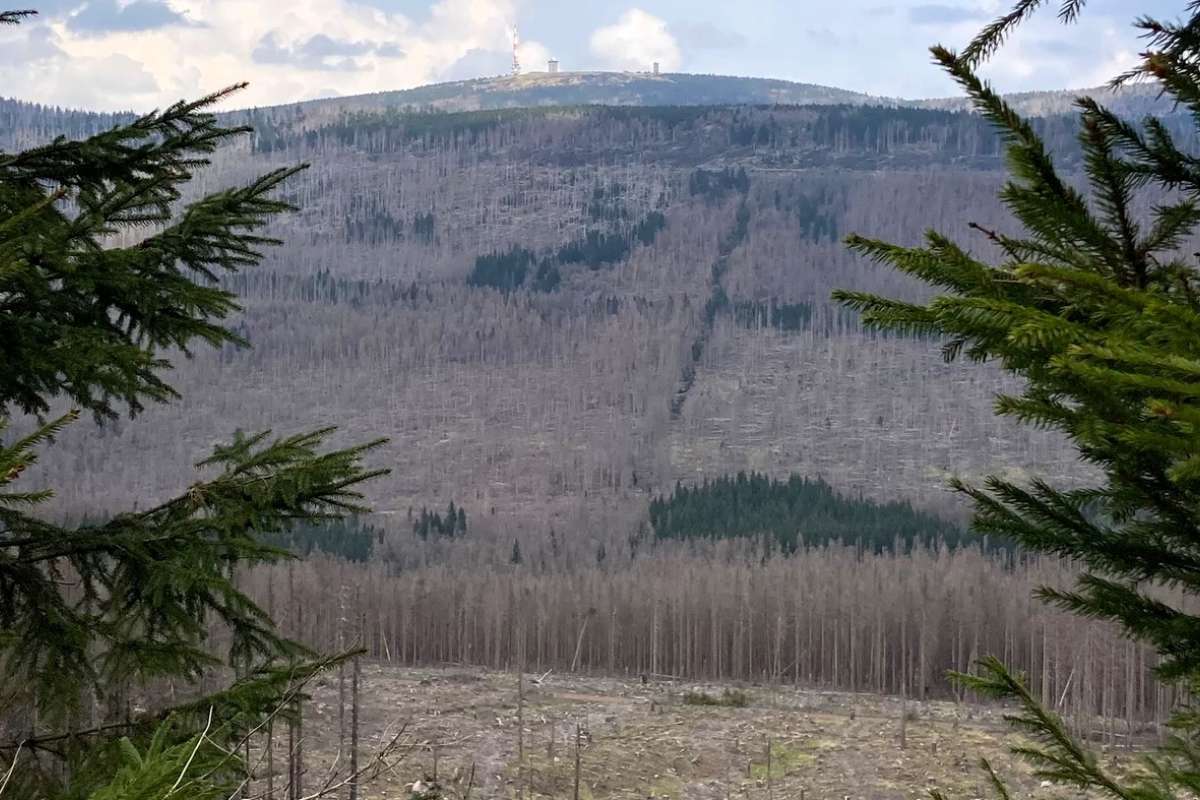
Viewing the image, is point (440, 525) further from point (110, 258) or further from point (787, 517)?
point (110, 258)

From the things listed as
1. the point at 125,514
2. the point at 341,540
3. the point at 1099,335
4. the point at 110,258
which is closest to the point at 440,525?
the point at 341,540

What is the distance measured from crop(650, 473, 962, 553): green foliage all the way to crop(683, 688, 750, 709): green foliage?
41998 mm

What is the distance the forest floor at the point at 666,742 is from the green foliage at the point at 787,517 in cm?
4653

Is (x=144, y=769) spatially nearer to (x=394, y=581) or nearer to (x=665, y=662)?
(x=665, y=662)

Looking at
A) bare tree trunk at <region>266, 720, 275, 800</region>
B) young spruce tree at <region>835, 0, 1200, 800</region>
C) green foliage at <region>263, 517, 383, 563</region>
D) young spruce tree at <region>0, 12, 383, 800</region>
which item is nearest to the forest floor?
bare tree trunk at <region>266, 720, 275, 800</region>

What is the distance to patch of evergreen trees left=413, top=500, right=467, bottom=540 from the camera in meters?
163

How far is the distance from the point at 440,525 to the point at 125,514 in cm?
15966

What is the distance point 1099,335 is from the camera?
3387 mm

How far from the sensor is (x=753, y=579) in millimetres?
97688

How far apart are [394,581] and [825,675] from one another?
114ft

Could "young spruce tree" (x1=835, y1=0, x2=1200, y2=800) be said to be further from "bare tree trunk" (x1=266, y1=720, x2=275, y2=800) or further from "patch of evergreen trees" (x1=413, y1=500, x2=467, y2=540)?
"patch of evergreen trees" (x1=413, y1=500, x2=467, y2=540)

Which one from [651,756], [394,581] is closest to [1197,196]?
[651,756]

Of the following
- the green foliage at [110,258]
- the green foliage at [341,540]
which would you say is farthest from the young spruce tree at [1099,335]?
the green foliage at [341,540]

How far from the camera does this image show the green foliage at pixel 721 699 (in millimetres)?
74750
